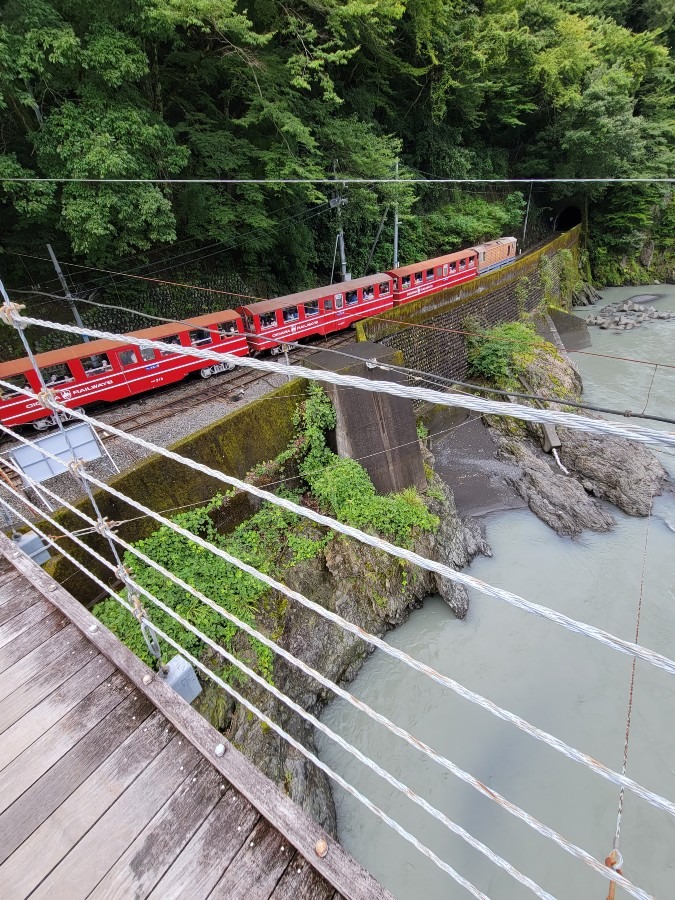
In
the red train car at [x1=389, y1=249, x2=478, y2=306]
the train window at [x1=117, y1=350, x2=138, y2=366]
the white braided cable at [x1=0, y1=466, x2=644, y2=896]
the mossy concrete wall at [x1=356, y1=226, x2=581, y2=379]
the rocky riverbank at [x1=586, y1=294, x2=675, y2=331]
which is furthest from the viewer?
the rocky riverbank at [x1=586, y1=294, x2=675, y2=331]

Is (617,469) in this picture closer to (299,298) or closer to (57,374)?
(299,298)

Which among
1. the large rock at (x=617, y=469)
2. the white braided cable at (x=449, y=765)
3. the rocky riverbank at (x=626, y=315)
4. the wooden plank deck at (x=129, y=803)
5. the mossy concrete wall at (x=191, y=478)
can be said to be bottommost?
the large rock at (x=617, y=469)

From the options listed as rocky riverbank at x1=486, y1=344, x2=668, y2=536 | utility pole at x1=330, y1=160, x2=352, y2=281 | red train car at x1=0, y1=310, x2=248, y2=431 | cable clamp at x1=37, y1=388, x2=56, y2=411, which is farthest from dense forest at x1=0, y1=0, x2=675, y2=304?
rocky riverbank at x1=486, y1=344, x2=668, y2=536

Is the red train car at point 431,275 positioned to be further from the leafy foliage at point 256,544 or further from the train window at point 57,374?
the train window at point 57,374

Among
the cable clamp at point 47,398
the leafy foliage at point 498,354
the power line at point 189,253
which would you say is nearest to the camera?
the cable clamp at point 47,398

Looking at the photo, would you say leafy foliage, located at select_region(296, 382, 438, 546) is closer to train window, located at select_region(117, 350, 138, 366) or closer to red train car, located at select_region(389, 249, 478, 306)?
train window, located at select_region(117, 350, 138, 366)

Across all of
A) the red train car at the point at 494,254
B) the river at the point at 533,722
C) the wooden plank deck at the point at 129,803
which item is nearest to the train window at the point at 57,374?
the wooden plank deck at the point at 129,803

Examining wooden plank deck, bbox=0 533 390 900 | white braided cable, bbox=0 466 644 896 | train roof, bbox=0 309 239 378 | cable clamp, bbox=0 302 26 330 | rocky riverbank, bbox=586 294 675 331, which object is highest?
cable clamp, bbox=0 302 26 330
